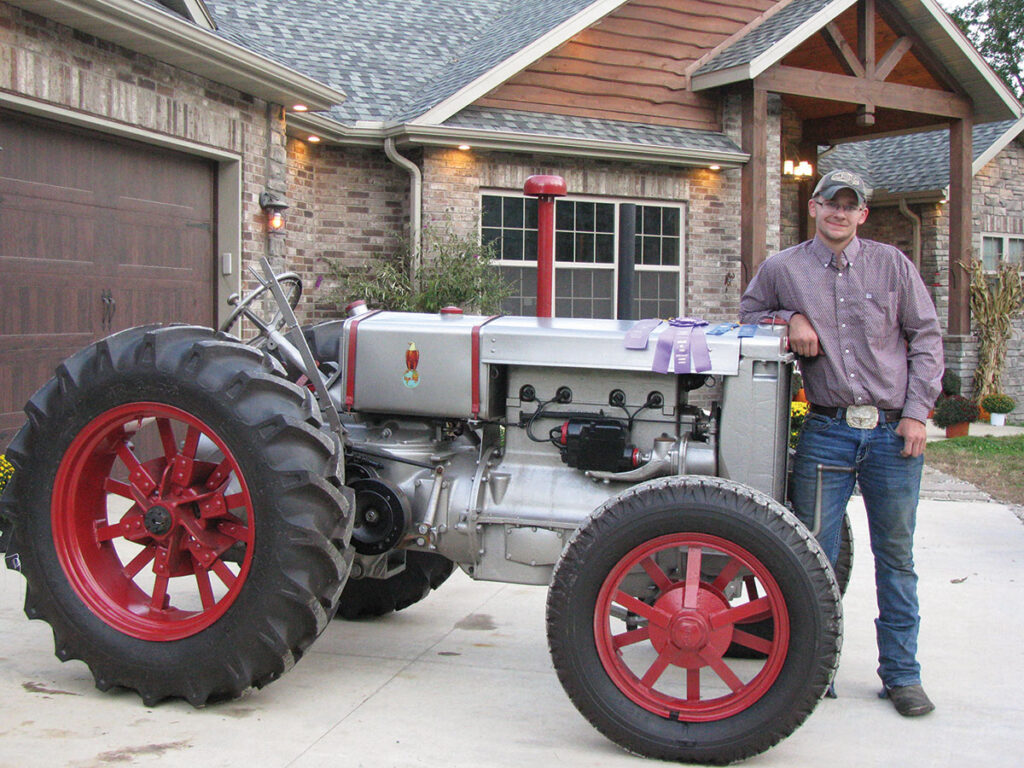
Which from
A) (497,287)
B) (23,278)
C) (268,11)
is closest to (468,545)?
(23,278)

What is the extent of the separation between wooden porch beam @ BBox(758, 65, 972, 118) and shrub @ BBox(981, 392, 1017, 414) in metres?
3.68

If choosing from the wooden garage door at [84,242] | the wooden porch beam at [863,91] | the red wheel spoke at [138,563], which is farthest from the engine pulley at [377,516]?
the wooden porch beam at [863,91]

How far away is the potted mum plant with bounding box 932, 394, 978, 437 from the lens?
13047mm

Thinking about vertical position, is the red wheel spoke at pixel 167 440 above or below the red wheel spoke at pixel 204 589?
above

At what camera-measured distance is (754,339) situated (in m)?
3.56

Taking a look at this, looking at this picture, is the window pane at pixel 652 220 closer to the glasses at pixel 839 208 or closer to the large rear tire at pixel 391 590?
the large rear tire at pixel 391 590

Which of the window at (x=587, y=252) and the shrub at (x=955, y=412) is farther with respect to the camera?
the shrub at (x=955, y=412)

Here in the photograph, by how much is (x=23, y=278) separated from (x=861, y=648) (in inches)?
208

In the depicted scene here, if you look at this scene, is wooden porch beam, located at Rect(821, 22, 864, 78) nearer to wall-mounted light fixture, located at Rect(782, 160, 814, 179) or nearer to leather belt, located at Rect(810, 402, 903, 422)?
wall-mounted light fixture, located at Rect(782, 160, 814, 179)

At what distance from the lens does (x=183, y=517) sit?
12.1ft

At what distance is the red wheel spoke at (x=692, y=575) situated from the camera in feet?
10.8

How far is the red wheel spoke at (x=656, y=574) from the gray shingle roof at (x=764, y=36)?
9.80 m

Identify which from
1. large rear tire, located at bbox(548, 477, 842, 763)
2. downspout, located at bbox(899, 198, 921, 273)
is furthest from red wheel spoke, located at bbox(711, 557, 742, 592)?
downspout, located at bbox(899, 198, 921, 273)

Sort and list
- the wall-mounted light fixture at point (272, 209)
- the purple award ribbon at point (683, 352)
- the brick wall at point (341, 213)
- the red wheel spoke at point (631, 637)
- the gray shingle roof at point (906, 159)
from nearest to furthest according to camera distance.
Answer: the red wheel spoke at point (631, 637)
the purple award ribbon at point (683, 352)
the wall-mounted light fixture at point (272, 209)
the brick wall at point (341, 213)
the gray shingle roof at point (906, 159)
